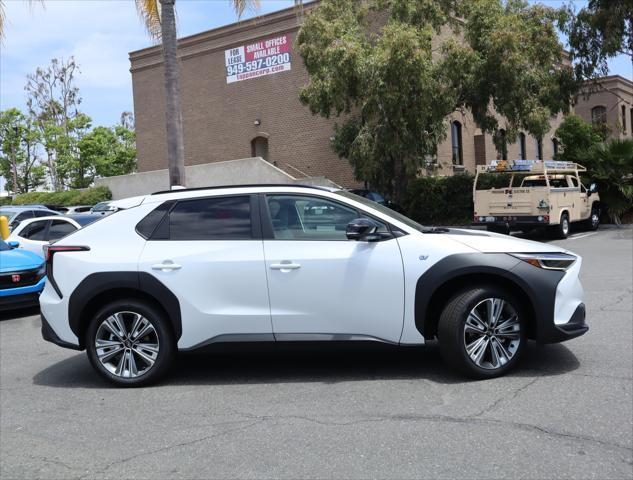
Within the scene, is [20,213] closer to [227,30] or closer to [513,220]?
[513,220]

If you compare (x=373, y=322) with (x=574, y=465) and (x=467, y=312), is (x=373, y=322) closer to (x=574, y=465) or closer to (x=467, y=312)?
(x=467, y=312)

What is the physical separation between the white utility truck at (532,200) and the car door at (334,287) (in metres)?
13.9

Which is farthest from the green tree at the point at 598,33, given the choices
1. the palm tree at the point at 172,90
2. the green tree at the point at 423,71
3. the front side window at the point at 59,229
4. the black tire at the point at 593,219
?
the front side window at the point at 59,229

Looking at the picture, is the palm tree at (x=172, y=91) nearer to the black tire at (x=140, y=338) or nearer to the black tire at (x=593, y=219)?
the black tire at (x=140, y=338)

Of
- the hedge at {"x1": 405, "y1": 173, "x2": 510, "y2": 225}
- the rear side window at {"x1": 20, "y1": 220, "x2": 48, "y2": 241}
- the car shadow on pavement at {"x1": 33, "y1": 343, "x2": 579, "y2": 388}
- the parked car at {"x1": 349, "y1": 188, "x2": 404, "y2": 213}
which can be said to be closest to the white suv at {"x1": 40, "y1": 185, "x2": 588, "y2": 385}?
the car shadow on pavement at {"x1": 33, "y1": 343, "x2": 579, "y2": 388}

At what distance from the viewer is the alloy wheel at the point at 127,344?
5.89 m

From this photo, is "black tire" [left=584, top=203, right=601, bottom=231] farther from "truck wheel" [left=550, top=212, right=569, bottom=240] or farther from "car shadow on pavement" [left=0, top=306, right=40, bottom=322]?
"car shadow on pavement" [left=0, top=306, right=40, bottom=322]

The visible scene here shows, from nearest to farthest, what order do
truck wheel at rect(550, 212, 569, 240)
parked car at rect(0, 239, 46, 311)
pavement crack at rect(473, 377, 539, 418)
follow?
1. pavement crack at rect(473, 377, 539, 418)
2. parked car at rect(0, 239, 46, 311)
3. truck wheel at rect(550, 212, 569, 240)

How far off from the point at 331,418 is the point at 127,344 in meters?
2.10

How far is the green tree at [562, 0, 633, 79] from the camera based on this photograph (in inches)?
854

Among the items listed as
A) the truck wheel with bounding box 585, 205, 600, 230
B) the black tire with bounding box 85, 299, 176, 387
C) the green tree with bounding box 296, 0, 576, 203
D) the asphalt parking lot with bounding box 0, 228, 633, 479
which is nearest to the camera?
the asphalt parking lot with bounding box 0, 228, 633, 479

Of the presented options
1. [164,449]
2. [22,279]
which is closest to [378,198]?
[22,279]

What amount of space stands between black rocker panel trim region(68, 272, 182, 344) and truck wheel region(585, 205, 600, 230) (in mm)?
18537

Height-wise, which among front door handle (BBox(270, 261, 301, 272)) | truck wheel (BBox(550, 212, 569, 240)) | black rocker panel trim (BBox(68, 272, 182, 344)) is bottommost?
truck wheel (BBox(550, 212, 569, 240))
